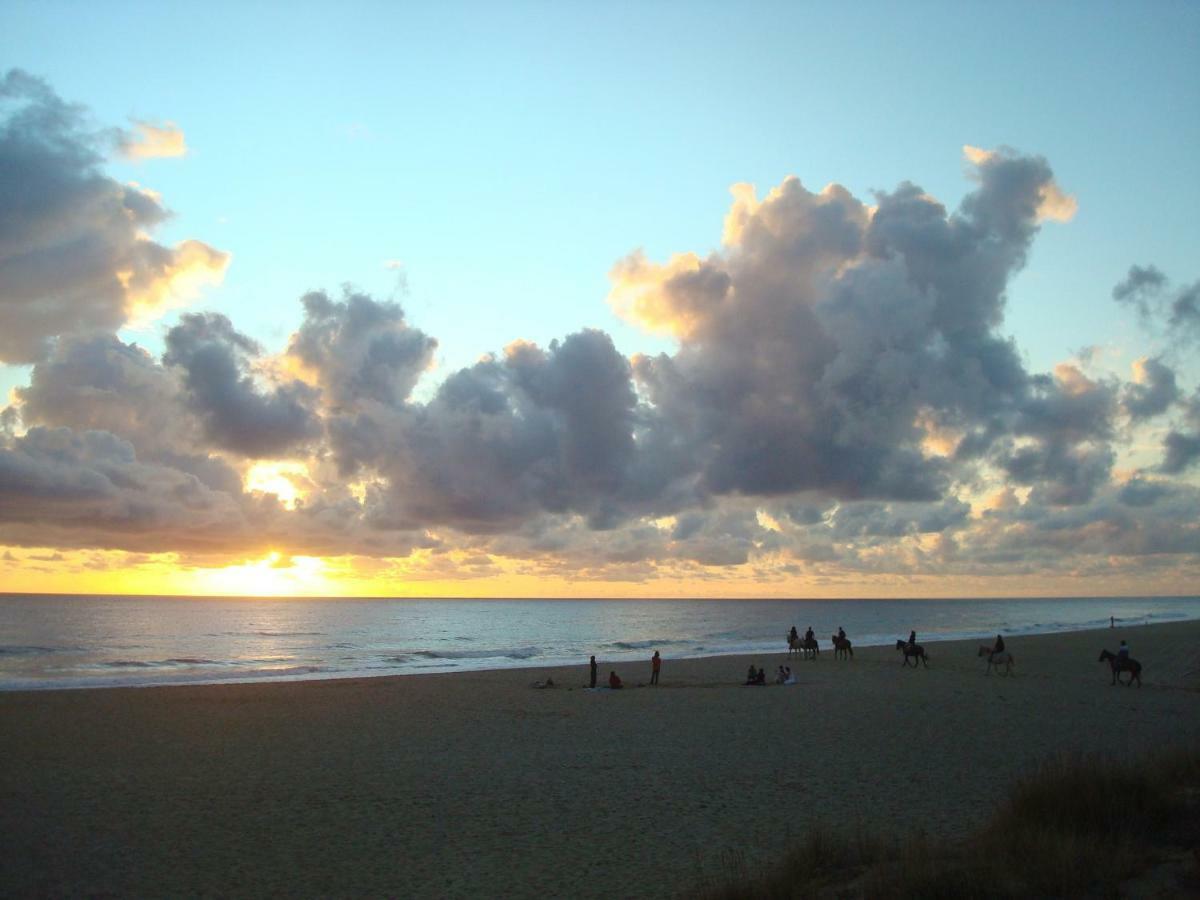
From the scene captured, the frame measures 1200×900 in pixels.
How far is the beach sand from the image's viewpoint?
1030cm

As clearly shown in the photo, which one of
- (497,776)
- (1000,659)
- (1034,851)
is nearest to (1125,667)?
(1000,659)

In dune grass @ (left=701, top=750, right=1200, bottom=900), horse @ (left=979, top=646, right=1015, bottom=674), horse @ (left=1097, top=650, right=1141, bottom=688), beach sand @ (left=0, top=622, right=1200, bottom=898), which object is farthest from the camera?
horse @ (left=979, top=646, right=1015, bottom=674)

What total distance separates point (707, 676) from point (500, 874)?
25889mm

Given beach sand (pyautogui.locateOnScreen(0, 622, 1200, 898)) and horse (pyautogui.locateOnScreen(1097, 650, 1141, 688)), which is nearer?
beach sand (pyautogui.locateOnScreen(0, 622, 1200, 898))

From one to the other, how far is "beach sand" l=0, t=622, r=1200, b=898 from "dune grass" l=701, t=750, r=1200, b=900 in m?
1.69

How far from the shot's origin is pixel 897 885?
715 centimetres

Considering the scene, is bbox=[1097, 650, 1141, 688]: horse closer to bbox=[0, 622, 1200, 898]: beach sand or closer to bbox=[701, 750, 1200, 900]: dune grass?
bbox=[0, 622, 1200, 898]: beach sand

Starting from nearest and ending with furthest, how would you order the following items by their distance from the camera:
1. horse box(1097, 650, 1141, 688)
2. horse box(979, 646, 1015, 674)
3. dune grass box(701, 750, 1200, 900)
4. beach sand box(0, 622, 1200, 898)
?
dune grass box(701, 750, 1200, 900) → beach sand box(0, 622, 1200, 898) → horse box(1097, 650, 1141, 688) → horse box(979, 646, 1015, 674)

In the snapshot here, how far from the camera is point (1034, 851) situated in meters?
7.63

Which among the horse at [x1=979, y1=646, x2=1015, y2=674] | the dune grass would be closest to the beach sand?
the dune grass

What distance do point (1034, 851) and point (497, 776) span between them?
1007 centimetres

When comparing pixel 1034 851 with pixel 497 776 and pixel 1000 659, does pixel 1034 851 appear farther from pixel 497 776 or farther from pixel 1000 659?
pixel 1000 659

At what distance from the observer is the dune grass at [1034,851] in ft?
22.9

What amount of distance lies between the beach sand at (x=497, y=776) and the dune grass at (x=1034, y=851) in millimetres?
1690
